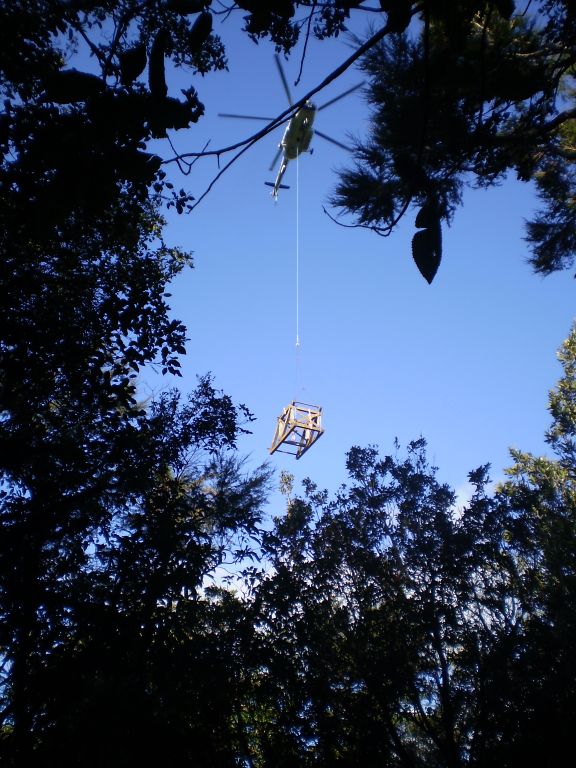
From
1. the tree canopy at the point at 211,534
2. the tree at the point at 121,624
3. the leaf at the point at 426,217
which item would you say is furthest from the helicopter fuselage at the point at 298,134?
the leaf at the point at 426,217

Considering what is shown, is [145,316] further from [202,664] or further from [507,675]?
[507,675]

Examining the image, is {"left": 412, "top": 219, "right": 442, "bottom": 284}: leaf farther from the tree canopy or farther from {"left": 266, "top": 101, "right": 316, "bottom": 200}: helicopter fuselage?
{"left": 266, "top": 101, "right": 316, "bottom": 200}: helicopter fuselage

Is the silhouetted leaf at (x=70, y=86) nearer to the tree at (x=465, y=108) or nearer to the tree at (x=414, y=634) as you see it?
the tree at (x=465, y=108)

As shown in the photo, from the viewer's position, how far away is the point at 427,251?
3.98 ft

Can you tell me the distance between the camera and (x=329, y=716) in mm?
7797

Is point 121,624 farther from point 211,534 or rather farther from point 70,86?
point 70,86

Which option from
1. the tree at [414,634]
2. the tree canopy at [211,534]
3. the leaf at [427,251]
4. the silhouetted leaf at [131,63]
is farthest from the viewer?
the tree at [414,634]

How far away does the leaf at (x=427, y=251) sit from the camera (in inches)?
46.8

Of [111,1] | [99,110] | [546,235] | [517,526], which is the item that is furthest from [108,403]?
[517,526]

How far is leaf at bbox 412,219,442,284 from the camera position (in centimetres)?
119

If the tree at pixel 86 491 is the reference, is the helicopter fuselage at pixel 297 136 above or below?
above

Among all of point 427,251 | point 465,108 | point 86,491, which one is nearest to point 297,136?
point 465,108

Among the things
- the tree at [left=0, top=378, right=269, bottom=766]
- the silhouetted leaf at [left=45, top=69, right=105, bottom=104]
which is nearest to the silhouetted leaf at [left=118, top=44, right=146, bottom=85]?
the silhouetted leaf at [left=45, top=69, right=105, bottom=104]

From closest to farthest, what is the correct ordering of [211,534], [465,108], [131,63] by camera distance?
[131,63], [465,108], [211,534]
